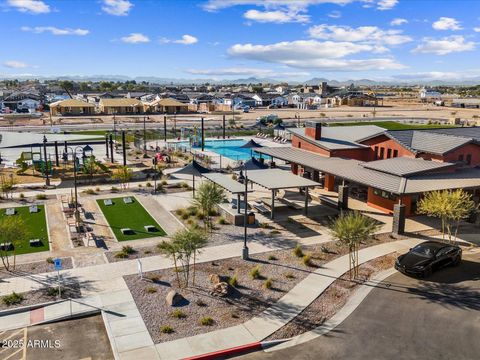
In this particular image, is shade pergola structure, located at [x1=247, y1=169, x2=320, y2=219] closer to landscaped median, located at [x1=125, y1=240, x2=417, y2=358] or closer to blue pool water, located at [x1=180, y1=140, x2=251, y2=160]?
landscaped median, located at [x1=125, y1=240, x2=417, y2=358]

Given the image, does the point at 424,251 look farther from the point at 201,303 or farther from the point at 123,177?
the point at 123,177

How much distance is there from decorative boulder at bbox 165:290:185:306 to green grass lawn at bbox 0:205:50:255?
1096 centimetres

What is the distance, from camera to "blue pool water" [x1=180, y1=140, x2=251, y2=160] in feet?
206

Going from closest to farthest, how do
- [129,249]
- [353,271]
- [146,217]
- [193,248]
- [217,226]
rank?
[193,248] → [353,271] → [129,249] → [217,226] → [146,217]

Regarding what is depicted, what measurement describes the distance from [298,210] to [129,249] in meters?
15.5

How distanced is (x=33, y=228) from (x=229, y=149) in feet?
134

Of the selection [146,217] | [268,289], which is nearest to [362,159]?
[146,217]

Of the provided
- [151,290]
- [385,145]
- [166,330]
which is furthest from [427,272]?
[385,145]

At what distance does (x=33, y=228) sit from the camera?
30938 mm

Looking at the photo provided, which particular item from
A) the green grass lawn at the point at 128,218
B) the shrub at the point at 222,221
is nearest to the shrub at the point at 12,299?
the green grass lawn at the point at 128,218

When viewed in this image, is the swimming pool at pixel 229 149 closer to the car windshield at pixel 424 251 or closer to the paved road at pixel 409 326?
the car windshield at pixel 424 251

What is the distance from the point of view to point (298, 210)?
36.5m

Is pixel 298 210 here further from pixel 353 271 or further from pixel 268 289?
pixel 268 289

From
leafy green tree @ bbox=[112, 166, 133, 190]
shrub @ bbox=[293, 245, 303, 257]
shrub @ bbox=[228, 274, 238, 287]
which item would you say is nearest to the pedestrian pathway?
shrub @ bbox=[293, 245, 303, 257]
